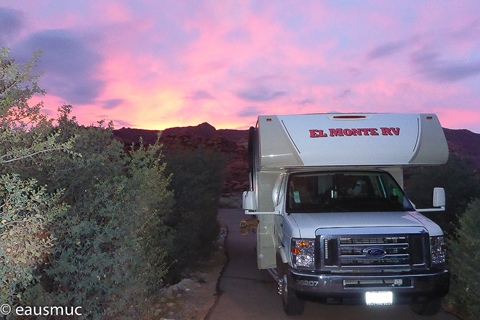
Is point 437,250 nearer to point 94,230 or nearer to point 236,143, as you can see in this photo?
point 94,230

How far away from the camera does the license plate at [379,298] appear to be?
17.2ft

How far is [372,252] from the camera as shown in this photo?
17.8 feet

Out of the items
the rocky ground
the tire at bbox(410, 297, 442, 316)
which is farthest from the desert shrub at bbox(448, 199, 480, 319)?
the rocky ground

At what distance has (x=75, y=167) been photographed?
14.4ft

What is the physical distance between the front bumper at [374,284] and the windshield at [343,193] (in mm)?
1353

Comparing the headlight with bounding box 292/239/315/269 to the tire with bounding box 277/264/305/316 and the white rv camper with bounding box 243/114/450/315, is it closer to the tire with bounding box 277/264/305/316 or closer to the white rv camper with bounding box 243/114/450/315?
the white rv camper with bounding box 243/114/450/315

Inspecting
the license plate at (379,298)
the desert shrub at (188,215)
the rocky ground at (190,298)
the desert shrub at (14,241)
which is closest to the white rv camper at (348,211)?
the license plate at (379,298)

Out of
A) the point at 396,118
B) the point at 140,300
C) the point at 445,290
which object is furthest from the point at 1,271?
the point at 396,118

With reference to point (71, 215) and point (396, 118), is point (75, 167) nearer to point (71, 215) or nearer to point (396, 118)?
point (71, 215)

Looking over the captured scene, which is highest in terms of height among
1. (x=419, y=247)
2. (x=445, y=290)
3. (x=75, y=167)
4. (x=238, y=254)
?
(x=75, y=167)

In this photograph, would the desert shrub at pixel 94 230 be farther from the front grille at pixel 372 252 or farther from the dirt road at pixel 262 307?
the front grille at pixel 372 252

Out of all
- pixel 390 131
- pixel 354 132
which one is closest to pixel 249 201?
pixel 354 132

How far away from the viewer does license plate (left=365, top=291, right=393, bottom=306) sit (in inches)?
206

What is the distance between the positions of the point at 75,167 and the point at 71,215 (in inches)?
20.8
